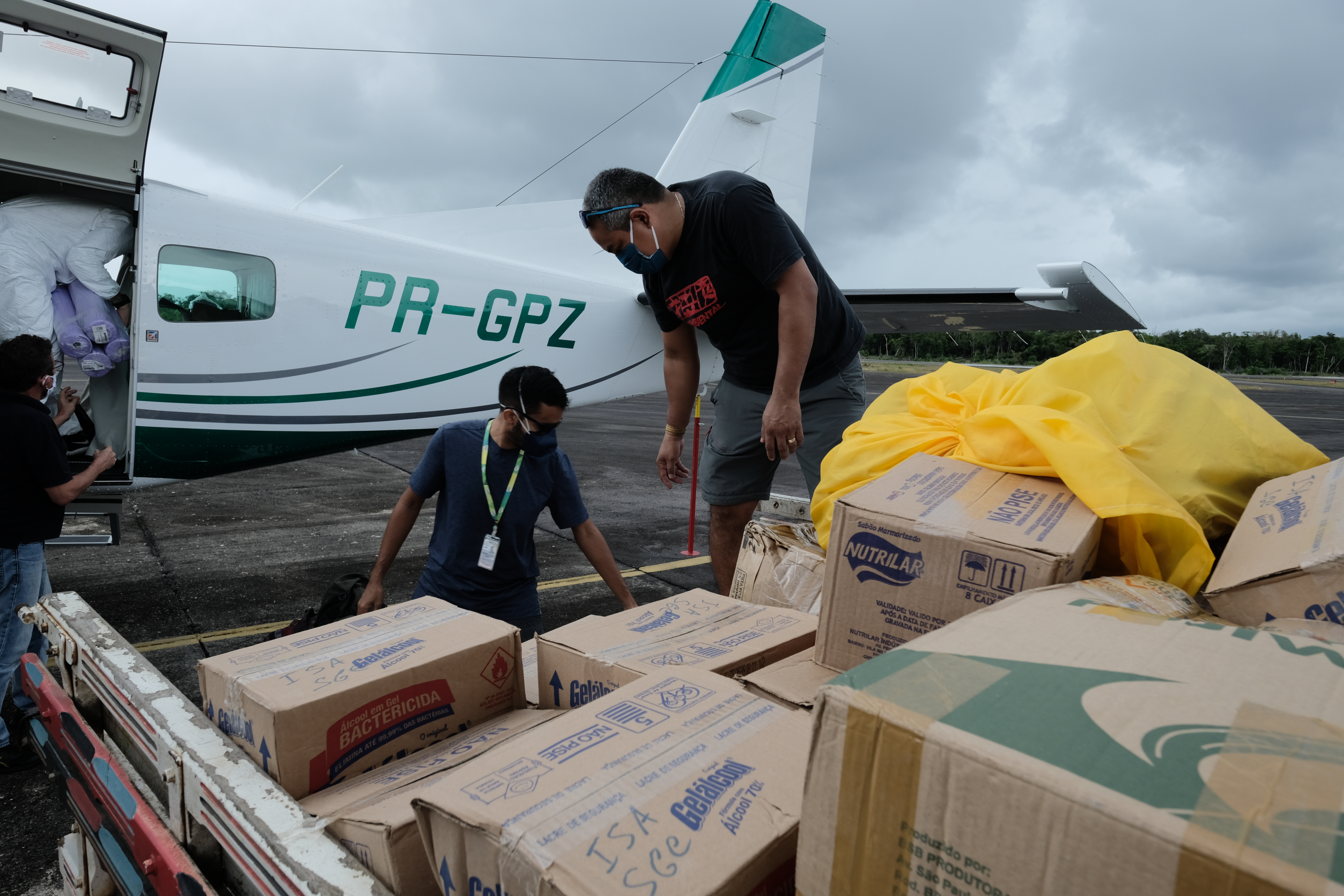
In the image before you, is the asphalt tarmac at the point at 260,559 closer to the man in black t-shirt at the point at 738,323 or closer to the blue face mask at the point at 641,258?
the man in black t-shirt at the point at 738,323

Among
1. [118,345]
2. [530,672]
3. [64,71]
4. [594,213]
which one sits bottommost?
[530,672]

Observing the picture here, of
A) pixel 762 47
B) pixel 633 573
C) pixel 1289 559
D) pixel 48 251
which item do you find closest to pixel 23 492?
pixel 48 251

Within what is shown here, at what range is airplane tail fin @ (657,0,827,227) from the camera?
7.43 meters

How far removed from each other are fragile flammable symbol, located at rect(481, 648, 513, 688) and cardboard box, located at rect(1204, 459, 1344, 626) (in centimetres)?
124

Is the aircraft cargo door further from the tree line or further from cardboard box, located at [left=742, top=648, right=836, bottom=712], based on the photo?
the tree line

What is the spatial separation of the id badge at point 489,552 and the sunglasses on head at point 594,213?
106cm

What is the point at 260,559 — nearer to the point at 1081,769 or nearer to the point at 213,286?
the point at 213,286

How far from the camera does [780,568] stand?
83.7 inches

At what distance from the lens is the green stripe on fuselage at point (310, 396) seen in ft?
13.9

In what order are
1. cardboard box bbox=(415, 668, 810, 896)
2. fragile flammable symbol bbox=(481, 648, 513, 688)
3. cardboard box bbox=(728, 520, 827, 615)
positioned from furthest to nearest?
cardboard box bbox=(728, 520, 827, 615), fragile flammable symbol bbox=(481, 648, 513, 688), cardboard box bbox=(415, 668, 810, 896)

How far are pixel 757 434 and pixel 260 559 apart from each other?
389 cm

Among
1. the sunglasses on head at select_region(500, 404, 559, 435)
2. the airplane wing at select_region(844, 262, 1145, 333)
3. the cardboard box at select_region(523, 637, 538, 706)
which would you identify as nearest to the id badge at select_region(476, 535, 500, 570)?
the sunglasses on head at select_region(500, 404, 559, 435)

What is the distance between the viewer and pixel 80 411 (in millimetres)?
4629

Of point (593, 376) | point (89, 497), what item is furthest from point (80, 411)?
point (593, 376)
